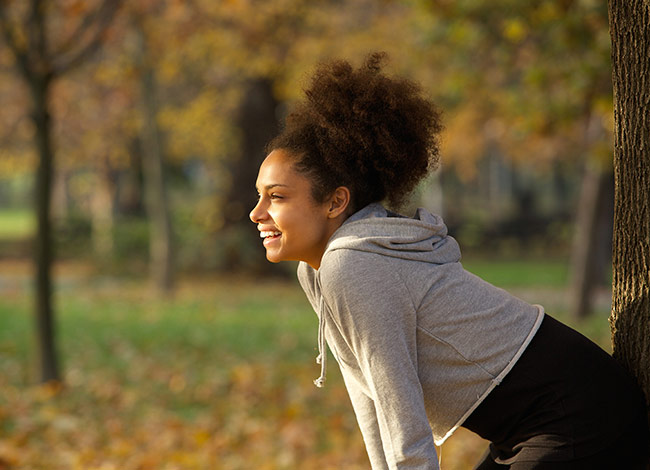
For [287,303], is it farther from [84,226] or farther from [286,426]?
[84,226]

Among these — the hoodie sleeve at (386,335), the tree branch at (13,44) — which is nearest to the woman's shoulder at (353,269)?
the hoodie sleeve at (386,335)

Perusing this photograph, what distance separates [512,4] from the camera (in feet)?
23.8

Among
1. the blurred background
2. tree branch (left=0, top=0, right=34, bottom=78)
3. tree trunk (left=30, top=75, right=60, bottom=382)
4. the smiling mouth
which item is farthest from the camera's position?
tree trunk (left=30, top=75, right=60, bottom=382)

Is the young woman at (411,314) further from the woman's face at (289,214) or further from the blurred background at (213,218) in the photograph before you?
the blurred background at (213,218)

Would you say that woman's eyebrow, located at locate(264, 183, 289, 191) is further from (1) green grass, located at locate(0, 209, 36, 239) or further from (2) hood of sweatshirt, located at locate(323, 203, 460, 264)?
(1) green grass, located at locate(0, 209, 36, 239)

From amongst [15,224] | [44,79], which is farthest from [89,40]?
[15,224]

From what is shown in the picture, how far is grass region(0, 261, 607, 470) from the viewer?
5633mm

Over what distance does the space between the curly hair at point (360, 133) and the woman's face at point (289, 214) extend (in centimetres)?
3

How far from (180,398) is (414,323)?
541 centimetres

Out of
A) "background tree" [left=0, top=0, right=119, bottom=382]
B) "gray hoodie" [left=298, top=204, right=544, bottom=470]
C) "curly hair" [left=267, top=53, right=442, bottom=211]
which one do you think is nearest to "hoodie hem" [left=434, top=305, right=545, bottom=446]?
"gray hoodie" [left=298, top=204, right=544, bottom=470]

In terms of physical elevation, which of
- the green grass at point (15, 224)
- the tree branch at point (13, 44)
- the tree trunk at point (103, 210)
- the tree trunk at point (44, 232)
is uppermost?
the tree branch at point (13, 44)

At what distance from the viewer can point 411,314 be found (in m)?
2.07

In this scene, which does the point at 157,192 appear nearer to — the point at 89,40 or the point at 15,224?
the point at 89,40

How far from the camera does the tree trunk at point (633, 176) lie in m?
2.22
